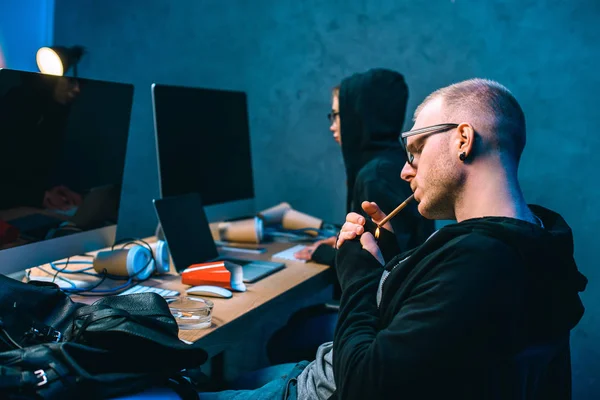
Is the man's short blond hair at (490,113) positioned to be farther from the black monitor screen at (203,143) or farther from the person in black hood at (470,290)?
the black monitor screen at (203,143)

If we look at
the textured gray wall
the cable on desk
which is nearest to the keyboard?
the cable on desk

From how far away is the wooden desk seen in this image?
127 cm

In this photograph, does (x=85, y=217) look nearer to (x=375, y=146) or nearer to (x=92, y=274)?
(x=92, y=274)

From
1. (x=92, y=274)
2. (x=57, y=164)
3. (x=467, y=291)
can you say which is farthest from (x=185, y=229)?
(x=467, y=291)

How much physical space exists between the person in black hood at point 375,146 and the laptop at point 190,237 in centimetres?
24

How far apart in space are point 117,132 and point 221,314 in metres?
0.71

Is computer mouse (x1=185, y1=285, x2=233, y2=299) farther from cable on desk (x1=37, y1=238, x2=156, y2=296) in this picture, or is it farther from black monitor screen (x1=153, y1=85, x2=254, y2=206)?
black monitor screen (x1=153, y1=85, x2=254, y2=206)

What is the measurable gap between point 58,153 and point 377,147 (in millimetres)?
1113

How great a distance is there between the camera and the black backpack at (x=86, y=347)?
0.82m

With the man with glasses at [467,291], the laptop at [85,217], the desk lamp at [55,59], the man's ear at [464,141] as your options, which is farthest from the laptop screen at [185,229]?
the man's ear at [464,141]

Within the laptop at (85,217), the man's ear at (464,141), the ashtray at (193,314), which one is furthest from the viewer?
the laptop at (85,217)

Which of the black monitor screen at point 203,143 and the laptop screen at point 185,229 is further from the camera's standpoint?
the black monitor screen at point 203,143

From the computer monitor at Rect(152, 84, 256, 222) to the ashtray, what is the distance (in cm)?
61

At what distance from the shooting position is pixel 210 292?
1472mm
